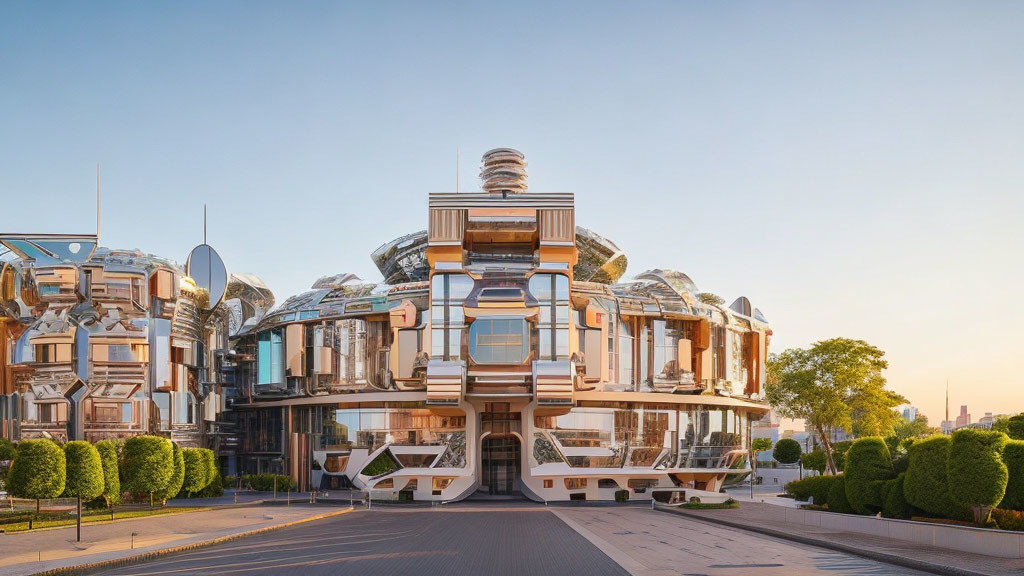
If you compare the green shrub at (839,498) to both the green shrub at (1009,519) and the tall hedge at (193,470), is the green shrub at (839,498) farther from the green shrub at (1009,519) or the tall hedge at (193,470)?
the tall hedge at (193,470)

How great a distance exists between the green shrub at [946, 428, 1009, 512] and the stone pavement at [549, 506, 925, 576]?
4315 millimetres

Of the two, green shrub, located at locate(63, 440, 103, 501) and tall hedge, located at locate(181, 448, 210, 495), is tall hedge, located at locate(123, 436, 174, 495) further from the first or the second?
green shrub, located at locate(63, 440, 103, 501)

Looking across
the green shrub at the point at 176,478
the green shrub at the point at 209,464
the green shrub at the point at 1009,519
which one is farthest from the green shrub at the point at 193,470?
the green shrub at the point at 1009,519

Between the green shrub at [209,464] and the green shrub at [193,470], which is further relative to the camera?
the green shrub at [209,464]

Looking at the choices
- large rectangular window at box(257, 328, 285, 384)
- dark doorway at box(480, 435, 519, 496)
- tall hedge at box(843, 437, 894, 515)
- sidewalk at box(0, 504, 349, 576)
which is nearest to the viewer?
sidewalk at box(0, 504, 349, 576)

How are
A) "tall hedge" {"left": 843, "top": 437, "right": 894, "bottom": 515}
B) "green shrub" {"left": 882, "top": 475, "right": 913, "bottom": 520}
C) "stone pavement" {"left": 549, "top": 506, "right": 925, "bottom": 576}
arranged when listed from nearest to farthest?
1. "stone pavement" {"left": 549, "top": 506, "right": 925, "bottom": 576}
2. "green shrub" {"left": 882, "top": 475, "right": 913, "bottom": 520}
3. "tall hedge" {"left": 843, "top": 437, "right": 894, "bottom": 515}

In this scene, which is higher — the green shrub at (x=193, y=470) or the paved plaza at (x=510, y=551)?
the paved plaza at (x=510, y=551)

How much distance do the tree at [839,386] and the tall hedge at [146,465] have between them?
46.8 metres

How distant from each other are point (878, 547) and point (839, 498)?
11018 millimetres

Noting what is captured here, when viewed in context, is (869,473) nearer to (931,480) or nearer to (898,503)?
(898,503)

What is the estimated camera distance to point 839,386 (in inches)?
2803

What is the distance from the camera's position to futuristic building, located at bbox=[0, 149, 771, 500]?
184 ft

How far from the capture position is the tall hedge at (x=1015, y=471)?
2766 centimetres

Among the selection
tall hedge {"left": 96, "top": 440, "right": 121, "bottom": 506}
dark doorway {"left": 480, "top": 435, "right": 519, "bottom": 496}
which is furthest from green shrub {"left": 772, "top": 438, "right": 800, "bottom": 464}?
tall hedge {"left": 96, "top": 440, "right": 121, "bottom": 506}
